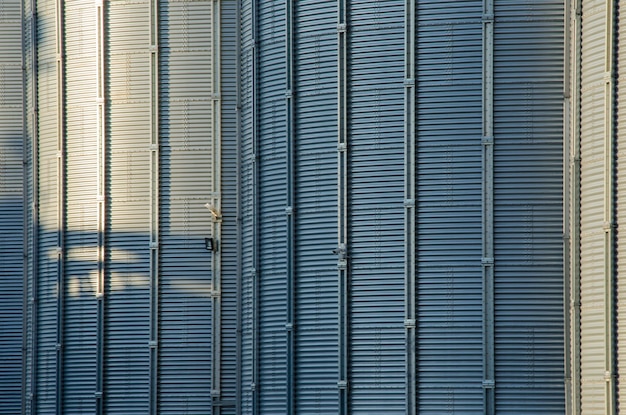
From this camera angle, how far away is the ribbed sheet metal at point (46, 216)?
191 feet

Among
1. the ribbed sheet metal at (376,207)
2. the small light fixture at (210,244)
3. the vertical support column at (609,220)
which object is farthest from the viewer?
the small light fixture at (210,244)

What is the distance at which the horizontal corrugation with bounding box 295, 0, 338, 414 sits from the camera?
48062mm

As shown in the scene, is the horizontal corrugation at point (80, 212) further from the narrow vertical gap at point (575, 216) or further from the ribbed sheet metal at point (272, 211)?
the narrow vertical gap at point (575, 216)

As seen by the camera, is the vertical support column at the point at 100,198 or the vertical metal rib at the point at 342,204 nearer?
the vertical metal rib at the point at 342,204

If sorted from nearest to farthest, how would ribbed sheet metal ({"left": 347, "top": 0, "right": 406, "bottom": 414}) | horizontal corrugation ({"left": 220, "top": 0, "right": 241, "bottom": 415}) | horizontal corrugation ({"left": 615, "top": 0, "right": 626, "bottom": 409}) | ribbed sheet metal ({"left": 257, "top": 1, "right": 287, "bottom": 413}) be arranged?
horizontal corrugation ({"left": 615, "top": 0, "right": 626, "bottom": 409}), ribbed sheet metal ({"left": 347, "top": 0, "right": 406, "bottom": 414}), ribbed sheet metal ({"left": 257, "top": 1, "right": 287, "bottom": 413}), horizontal corrugation ({"left": 220, "top": 0, "right": 241, "bottom": 415})

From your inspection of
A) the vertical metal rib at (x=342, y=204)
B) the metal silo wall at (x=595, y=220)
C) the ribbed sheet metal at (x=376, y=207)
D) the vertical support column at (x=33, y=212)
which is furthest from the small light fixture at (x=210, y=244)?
the metal silo wall at (x=595, y=220)

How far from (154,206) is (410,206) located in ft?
43.2

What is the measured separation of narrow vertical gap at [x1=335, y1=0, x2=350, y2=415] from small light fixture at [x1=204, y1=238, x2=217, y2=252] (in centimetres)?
882

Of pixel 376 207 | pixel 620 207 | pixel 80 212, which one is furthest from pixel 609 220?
pixel 80 212

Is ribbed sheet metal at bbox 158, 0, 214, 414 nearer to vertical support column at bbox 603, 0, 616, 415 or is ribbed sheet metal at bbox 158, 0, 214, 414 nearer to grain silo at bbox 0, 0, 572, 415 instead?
grain silo at bbox 0, 0, 572, 415

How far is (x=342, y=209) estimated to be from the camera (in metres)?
48.1

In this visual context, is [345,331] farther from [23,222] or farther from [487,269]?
[23,222]

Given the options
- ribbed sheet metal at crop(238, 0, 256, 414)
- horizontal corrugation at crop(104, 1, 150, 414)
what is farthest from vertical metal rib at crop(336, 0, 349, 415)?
horizontal corrugation at crop(104, 1, 150, 414)

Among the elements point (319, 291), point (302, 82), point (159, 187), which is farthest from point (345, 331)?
point (159, 187)
